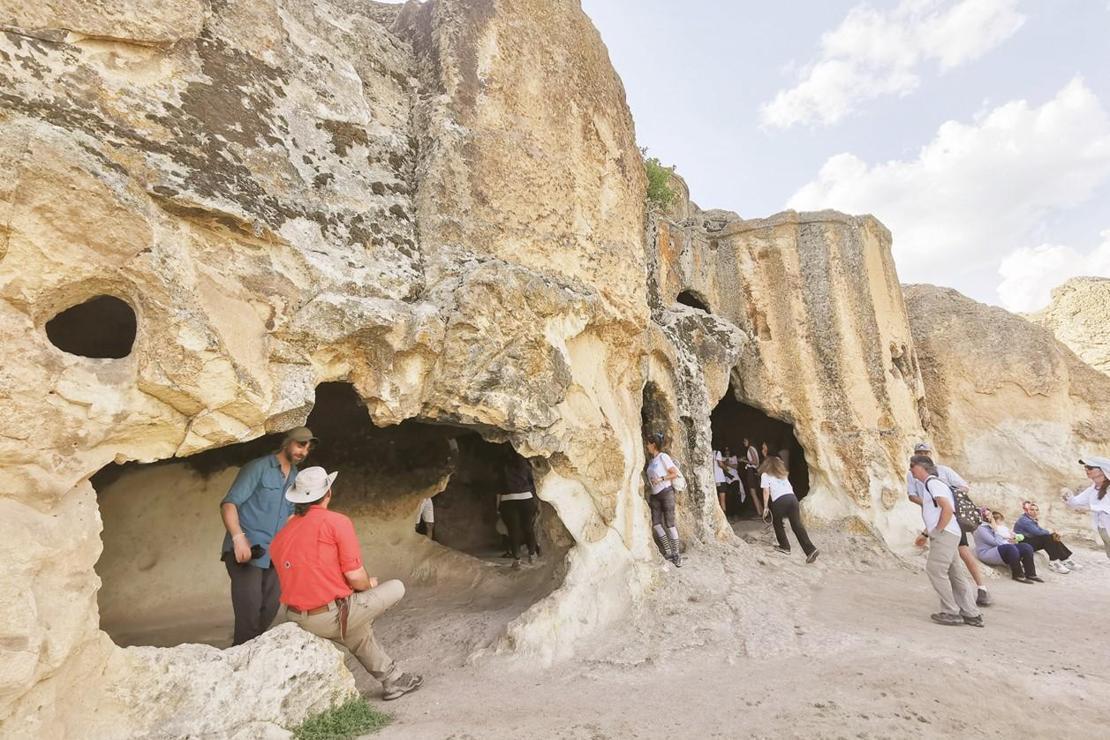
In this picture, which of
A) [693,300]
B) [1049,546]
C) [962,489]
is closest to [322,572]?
[962,489]

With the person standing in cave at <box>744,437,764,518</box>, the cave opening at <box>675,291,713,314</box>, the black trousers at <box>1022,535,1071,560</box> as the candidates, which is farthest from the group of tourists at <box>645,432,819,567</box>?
the cave opening at <box>675,291,713,314</box>

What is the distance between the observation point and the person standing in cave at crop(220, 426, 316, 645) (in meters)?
3.43

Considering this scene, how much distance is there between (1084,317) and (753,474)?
950cm

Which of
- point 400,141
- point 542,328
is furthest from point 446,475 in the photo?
point 400,141

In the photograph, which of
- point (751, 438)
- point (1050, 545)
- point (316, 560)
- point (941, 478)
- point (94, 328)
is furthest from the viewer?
point (751, 438)

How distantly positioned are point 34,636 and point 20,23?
9.67 feet

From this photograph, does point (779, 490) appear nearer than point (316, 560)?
No

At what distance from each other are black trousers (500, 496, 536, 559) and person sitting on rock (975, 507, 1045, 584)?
4.90 m

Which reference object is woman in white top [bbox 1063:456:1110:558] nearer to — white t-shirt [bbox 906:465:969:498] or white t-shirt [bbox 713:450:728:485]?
white t-shirt [bbox 906:465:969:498]

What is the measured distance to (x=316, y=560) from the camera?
3.19 meters

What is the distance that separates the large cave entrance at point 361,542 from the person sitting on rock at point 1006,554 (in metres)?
5.27

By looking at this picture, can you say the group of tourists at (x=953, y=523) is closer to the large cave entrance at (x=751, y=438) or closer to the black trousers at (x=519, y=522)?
the black trousers at (x=519, y=522)

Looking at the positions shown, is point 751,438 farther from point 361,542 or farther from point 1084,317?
point 1084,317

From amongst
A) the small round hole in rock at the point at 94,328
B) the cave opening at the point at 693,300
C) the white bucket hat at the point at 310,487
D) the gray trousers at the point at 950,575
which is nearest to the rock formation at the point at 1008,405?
the cave opening at the point at 693,300
